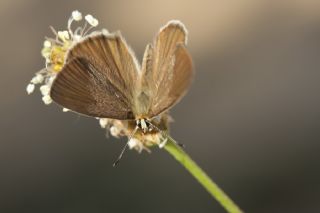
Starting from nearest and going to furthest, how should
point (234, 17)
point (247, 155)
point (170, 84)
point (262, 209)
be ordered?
point (170, 84) < point (262, 209) < point (247, 155) < point (234, 17)

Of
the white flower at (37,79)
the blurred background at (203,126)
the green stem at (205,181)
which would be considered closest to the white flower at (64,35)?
the white flower at (37,79)

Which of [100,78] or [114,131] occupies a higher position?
[100,78]

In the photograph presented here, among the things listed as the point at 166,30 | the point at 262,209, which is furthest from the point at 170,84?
the point at 262,209

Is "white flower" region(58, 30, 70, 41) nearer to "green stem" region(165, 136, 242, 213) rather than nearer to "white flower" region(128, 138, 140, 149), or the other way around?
"white flower" region(128, 138, 140, 149)

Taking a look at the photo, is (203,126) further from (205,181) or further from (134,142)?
(205,181)

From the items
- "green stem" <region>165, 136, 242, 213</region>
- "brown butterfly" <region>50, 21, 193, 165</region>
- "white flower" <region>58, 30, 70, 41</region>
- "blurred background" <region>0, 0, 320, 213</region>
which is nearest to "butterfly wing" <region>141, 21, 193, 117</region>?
"brown butterfly" <region>50, 21, 193, 165</region>

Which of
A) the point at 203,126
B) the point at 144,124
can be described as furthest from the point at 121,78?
the point at 203,126

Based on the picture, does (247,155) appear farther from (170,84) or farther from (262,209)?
(170,84)
